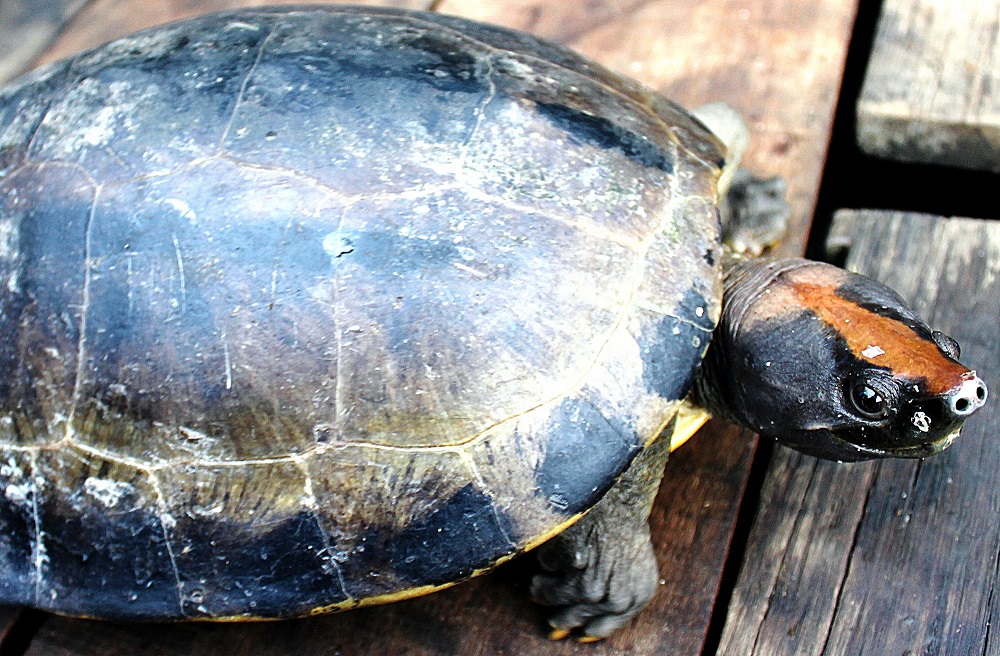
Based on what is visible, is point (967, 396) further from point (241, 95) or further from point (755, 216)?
point (241, 95)

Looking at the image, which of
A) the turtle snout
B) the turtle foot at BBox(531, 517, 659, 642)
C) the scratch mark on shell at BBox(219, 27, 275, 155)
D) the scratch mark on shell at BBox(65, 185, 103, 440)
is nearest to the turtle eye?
the turtle snout

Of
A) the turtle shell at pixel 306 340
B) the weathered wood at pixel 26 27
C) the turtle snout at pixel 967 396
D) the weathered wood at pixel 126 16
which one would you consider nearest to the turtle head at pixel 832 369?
the turtle snout at pixel 967 396

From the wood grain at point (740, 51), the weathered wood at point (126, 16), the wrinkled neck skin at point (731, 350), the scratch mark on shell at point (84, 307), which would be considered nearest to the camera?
the scratch mark on shell at point (84, 307)

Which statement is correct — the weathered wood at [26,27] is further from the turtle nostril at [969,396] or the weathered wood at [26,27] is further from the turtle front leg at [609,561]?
the turtle nostril at [969,396]

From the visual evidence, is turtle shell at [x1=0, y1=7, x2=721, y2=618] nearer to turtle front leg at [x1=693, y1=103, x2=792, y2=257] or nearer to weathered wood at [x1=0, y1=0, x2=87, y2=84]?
turtle front leg at [x1=693, y1=103, x2=792, y2=257]

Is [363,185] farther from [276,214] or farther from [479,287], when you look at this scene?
[479,287]

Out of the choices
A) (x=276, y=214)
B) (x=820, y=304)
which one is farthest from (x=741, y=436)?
(x=276, y=214)
